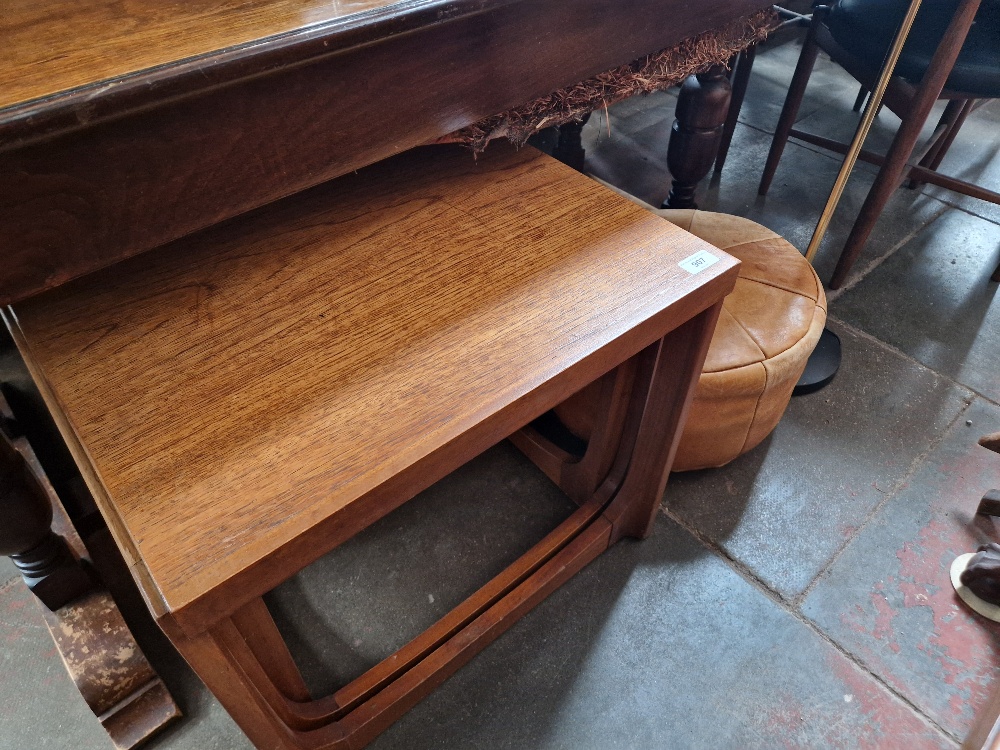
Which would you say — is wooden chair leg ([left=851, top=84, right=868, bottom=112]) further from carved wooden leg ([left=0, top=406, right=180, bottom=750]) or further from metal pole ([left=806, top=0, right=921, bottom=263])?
carved wooden leg ([left=0, top=406, right=180, bottom=750])

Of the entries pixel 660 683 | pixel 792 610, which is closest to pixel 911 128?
pixel 792 610

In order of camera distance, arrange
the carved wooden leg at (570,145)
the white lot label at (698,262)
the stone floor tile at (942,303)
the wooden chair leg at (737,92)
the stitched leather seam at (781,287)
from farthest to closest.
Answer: the wooden chair leg at (737,92), the carved wooden leg at (570,145), the stone floor tile at (942,303), the stitched leather seam at (781,287), the white lot label at (698,262)

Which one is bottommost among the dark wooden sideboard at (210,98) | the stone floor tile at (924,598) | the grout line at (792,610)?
the grout line at (792,610)

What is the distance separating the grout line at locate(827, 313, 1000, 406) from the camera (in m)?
1.62

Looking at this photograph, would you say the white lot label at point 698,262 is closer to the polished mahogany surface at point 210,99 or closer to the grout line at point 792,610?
the polished mahogany surface at point 210,99

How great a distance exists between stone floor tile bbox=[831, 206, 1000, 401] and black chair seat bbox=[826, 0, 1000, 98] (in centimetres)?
56

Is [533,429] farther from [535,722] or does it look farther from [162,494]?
[162,494]

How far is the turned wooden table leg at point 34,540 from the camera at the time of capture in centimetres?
88

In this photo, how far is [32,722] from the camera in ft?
3.66

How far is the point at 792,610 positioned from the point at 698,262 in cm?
79

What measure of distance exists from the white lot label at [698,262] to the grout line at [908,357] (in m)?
1.17

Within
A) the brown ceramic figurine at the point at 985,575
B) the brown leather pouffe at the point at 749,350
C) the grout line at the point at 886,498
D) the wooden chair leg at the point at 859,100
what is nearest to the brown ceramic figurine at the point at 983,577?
the brown ceramic figurine at the point at 985,575

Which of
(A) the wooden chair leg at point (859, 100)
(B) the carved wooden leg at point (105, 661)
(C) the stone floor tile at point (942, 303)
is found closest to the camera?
(B) the carved wooden leg at point (105, 661)

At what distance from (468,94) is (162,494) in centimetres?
58
